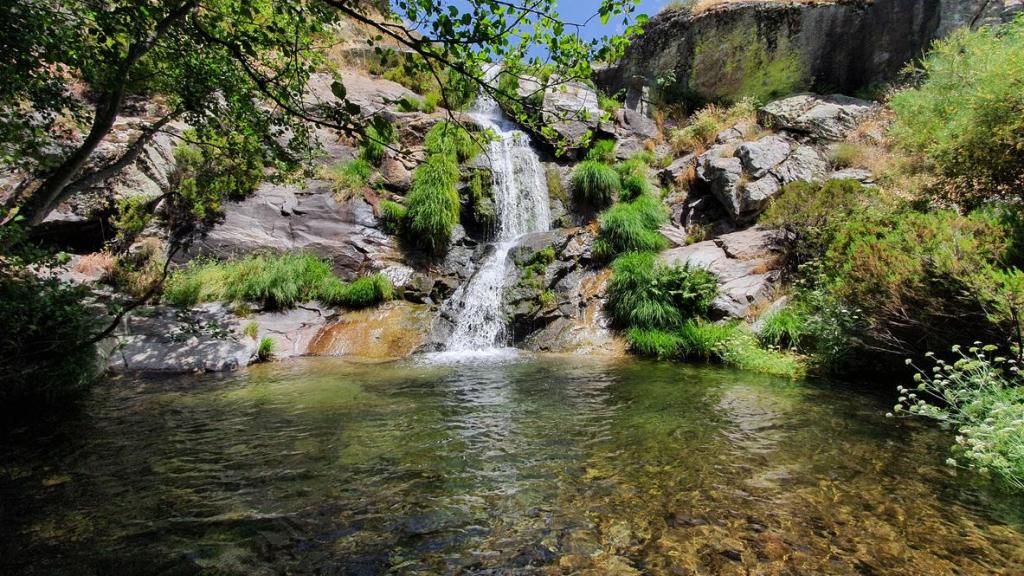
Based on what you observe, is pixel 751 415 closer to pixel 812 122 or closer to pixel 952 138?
pixel 952 138

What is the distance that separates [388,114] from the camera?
1541 centimetres

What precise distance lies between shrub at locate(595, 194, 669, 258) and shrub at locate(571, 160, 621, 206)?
182cm

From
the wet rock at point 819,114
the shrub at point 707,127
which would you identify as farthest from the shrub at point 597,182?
the wet rock at point 819,114

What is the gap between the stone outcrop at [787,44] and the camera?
1404 cm

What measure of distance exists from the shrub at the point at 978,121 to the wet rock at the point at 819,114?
508 cm

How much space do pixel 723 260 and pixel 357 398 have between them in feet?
27.4

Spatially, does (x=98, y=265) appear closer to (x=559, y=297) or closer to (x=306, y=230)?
(x=306, y=230)

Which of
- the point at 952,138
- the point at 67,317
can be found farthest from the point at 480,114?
the point at 67,317

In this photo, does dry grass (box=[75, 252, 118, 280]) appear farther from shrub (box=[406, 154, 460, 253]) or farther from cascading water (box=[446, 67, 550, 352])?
cascading water (box=[446, 67, 550, 352])

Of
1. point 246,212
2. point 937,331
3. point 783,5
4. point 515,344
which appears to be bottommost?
point 515,344

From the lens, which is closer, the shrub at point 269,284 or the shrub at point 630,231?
the shrub at point 269,284

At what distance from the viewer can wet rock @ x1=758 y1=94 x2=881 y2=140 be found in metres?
13.5

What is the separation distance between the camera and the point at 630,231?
11164 millimetres

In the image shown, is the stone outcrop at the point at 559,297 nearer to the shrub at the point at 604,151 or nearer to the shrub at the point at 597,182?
the shrub at the point at 597,182
